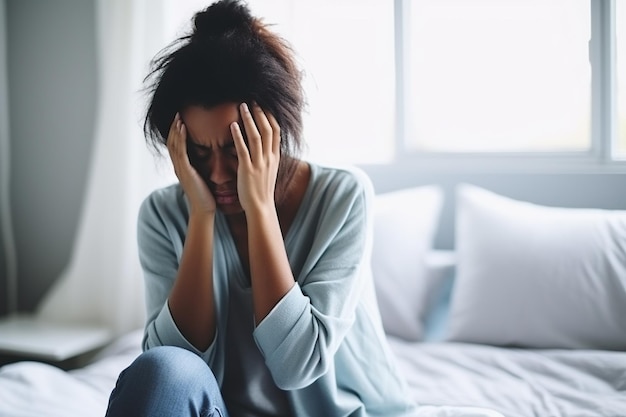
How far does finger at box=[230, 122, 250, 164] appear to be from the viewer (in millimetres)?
1074

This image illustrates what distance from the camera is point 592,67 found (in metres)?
1.97

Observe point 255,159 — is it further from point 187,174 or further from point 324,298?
point 324,298

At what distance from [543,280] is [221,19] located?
3.24 ft

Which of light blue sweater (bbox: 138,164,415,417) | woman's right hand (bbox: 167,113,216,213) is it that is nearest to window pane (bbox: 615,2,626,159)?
light blue sweater (bbox: 138,164,415,417)

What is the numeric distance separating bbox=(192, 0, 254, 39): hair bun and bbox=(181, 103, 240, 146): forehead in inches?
5.6

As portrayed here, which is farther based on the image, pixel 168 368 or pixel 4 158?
pixel 4 158

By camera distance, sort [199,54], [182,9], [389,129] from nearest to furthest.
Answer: [199,54]
[182,9]
[389,129]

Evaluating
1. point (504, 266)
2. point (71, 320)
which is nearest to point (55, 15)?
point (71, 320)

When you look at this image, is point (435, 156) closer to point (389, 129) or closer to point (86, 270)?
point (389, 129)

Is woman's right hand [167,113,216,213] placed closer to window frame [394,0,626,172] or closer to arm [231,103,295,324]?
arm [231,103,295,324]

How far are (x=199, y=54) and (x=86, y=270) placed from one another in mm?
1385

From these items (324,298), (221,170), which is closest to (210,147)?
(221,170)

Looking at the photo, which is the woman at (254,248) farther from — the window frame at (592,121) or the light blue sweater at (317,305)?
the window frame at (592,121)

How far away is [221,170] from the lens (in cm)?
114
